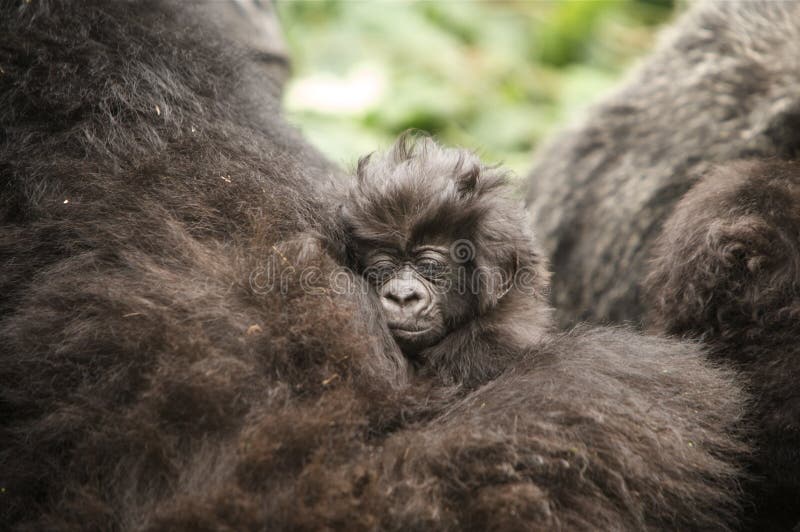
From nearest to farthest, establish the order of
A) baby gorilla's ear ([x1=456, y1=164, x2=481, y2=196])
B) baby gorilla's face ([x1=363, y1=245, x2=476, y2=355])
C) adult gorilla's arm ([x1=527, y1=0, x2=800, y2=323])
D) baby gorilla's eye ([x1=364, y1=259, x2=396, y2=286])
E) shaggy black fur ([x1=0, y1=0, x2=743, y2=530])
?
shaggy black fur ([x1=0, y1=0, x2=743, y2=530])
baby gorilla's face ([x1=363, y1=245, x2=476, y2=355])
baby gorilla's eye ([x1=364, y1=259, x2=396, y2=286])
baby gorilla's ear ([x1=456, y1=164, x2=481, y2=196])
adult gorilla's arm ([x1=527, y1=0, x2=800, y2=323])

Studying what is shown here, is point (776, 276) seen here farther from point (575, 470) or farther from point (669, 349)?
point (575, 470)

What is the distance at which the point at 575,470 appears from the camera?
1.90 meters

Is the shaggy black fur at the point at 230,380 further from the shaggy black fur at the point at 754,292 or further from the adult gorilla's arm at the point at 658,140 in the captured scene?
the adult gorilla's arm at the point at 658,140

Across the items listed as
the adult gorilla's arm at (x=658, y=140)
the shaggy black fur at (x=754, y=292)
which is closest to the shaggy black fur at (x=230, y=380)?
the shaggy black fur at (x=754, y=292)

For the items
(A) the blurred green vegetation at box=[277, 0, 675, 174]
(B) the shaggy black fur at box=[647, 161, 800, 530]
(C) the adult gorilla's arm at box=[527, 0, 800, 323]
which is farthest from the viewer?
(A) the blurred green vegetation at box=[277, 0, 675, 174]

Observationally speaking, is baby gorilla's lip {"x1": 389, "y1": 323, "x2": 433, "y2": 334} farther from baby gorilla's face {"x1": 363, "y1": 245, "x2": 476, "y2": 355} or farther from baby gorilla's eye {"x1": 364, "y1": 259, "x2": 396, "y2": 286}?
baby gorilla's eye {"x1": 364, "y1": 259, "x2": 396, "y2": 286}

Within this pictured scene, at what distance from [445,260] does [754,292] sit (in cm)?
96

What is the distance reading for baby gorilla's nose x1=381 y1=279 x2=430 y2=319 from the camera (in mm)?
2539

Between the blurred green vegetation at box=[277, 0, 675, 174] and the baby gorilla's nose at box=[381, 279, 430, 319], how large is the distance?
12.6 ft

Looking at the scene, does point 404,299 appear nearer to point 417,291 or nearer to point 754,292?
point 417,291

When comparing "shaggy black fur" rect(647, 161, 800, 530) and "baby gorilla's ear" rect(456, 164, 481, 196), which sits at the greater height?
"baby gorilla's ear" rect(456, 164, 481, 196)

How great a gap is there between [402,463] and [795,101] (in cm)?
252

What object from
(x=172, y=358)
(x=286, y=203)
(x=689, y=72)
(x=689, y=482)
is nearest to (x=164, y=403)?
(x=172, y=358)

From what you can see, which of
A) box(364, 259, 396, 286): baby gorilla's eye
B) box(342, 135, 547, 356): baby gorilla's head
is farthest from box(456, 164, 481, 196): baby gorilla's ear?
box(364, 259, 396, 286): baby gorilla's eye
